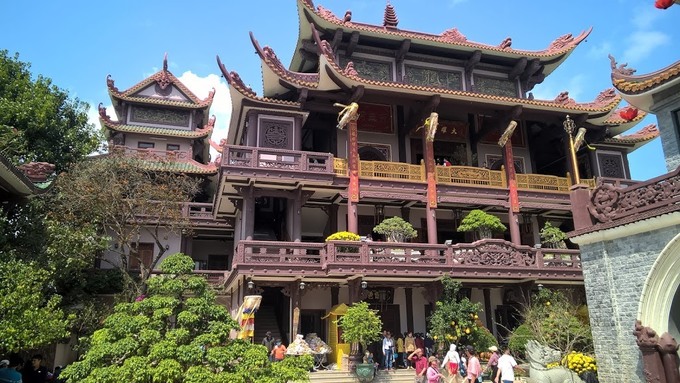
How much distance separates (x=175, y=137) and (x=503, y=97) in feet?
56.5

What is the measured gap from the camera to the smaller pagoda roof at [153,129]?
86.1 ft

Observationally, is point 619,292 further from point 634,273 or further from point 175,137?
point 175,137

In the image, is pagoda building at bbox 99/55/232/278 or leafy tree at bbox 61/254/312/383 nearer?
leafy tree at bbox 61/254/312/383

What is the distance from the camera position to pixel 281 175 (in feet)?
53.0

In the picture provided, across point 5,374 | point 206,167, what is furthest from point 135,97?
point 5,374

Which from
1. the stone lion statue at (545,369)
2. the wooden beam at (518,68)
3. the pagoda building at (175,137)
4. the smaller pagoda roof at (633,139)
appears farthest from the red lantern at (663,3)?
the pagoda building at (175,137)

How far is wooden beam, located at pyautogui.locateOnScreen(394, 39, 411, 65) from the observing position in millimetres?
19875

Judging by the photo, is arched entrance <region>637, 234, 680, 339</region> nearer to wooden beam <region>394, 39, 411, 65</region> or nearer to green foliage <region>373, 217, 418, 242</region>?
green foliage <region>373, 217, 418, 242</region>

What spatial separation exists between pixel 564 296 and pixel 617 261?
7.51 metres

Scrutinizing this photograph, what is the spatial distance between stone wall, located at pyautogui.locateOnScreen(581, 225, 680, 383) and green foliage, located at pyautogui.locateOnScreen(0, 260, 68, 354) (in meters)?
11.0

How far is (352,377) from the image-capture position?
13648 millimetres

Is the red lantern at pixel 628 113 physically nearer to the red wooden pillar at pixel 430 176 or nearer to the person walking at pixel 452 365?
the red wooden pillar at pixel 430 176

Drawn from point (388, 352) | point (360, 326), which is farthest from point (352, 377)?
point (388, 352)

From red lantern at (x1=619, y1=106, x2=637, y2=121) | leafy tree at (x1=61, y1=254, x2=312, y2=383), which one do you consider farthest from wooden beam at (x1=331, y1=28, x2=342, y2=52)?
leafy tree at (x1=61, y1=254, x2=312, y2=383)
